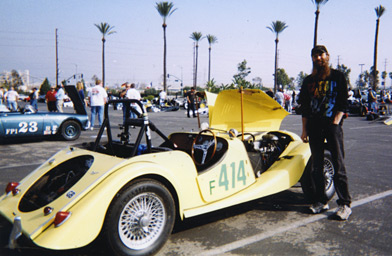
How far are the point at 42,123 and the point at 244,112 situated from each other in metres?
6.25

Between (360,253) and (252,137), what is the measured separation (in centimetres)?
198

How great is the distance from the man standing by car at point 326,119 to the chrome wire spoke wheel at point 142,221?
199 centimetres

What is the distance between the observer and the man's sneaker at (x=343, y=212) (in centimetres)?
368

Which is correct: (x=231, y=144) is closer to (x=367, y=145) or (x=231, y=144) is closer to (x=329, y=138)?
(x=329, y=138)

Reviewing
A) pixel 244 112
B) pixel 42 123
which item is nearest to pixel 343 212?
pixel 244 112

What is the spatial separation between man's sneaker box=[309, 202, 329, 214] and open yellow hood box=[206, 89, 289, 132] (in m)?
1.12

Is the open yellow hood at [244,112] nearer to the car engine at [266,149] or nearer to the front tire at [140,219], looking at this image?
the car engine at [266,149]

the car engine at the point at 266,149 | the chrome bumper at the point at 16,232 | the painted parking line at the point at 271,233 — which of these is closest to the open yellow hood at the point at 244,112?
the car engine at the point at 266,149

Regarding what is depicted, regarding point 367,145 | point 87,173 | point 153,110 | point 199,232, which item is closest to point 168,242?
point 199,232

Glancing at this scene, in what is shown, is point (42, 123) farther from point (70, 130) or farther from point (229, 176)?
point (229, 176)

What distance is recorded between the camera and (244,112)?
4488 mm

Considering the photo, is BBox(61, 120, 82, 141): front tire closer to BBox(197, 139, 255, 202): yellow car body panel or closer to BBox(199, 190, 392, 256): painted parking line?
BBox(197, 139, 255, 202): yellow car body panel

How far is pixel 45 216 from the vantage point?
261 centimetres

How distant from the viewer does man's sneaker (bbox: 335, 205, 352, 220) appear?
368 centimetres
